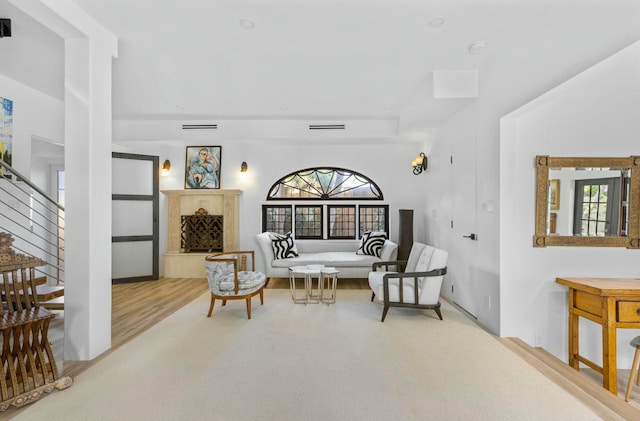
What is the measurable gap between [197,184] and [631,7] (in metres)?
6.32

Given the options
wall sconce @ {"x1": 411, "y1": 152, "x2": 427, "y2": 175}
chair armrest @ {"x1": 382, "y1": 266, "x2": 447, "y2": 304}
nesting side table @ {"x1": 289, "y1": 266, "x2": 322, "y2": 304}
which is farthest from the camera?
wall sconce @ {"x1": 411, "y1": 152, "x2": 427, "y2": 175}

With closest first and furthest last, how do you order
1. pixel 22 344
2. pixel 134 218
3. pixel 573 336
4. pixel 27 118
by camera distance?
pixel 22 344, pixel 573 336, pixel 27 118, pixel 134 218

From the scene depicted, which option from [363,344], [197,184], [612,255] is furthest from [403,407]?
[197,184]

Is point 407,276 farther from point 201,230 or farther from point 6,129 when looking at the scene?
point 6,129

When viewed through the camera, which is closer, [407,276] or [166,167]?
[407,276]

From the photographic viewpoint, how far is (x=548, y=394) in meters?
2.13

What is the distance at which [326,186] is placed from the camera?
6285 mm

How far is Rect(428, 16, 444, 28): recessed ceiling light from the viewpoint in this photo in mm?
2507

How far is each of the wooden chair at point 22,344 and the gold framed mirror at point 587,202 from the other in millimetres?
4374

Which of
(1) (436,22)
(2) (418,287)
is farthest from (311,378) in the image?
(1) (436,22)

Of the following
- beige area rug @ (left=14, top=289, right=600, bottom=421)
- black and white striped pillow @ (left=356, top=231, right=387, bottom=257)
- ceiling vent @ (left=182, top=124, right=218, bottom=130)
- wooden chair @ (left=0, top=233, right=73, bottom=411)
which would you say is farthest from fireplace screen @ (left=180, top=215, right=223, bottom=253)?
wooden chair @ (left=0, top=233, right=73, bottom=411)

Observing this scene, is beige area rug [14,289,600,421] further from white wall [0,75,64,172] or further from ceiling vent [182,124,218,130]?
ceiling vent [182,124,218,130]

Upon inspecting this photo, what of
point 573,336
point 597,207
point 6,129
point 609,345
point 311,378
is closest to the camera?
point 311,378

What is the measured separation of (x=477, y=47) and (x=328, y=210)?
3905 millimetres
